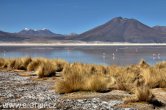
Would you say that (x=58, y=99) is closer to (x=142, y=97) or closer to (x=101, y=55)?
(x=142, y=97)

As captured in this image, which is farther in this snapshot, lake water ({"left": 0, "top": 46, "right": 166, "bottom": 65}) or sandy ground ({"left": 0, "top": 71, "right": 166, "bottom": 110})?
lake water ({"left": 0, "top": 46, "right": 166, "bottom": 65})

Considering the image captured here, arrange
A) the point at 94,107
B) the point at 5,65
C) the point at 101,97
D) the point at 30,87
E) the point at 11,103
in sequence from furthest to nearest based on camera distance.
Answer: the point at 5,65
the point at 30,87
the point at 101,97
the point at 11,103
the point at 94,107

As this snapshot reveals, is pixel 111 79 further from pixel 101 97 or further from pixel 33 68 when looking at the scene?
pixel 33 68

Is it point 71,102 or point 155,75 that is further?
point 155,75

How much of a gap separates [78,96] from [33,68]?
11.5 m

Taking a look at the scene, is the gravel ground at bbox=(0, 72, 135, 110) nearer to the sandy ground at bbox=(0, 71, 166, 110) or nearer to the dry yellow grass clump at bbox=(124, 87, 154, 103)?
the sandy ground at bbox=(0, 71, 166, 110)

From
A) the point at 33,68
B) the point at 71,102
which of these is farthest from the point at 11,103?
the point at 33,68

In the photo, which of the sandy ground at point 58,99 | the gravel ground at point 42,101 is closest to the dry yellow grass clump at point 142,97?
the sandy ground at point 58,99

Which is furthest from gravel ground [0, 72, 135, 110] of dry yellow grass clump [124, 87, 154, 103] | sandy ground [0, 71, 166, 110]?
dry yellow grass clump [124, 87, 154, 103]

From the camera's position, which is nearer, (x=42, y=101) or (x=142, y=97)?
(x=142, y=97)

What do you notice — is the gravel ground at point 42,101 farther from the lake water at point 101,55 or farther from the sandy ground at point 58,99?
the lake water at point 101,55

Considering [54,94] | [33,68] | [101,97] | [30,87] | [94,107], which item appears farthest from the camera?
[33,68]

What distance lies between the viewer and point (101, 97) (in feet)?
41.2

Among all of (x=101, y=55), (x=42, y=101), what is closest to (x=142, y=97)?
(x=42, y=101)
